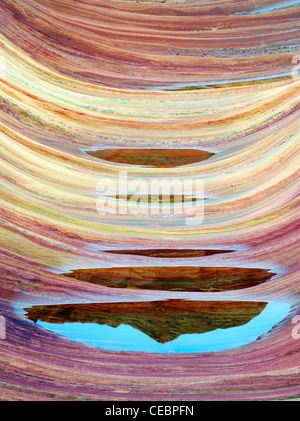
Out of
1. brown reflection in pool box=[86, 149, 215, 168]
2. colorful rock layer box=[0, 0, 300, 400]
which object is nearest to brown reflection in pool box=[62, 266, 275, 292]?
colorful rock layer box=[0, 0, 300, 400]

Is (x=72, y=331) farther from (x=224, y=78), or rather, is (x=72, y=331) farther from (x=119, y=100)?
(x=224, y=78)

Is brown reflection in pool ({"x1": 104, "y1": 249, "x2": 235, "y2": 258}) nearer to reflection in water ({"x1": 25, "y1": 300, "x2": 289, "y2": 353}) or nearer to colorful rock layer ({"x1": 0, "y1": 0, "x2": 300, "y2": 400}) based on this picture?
colorful rock layer ({"x1": 0, "y1": 0, "x2": 300, "y2": 400})

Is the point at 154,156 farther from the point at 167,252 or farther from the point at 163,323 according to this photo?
the point at 163,323

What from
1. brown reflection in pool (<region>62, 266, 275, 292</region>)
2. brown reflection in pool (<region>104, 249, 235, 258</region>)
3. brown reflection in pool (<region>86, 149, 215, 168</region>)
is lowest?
brown reflection in pool (<region>62, 266, 275, 292</region>)

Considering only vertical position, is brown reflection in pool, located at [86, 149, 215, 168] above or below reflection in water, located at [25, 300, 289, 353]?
above

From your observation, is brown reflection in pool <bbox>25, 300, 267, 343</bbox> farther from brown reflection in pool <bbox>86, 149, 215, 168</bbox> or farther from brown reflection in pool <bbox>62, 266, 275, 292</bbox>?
brown reflection in pool <bbox>86, 149, 215, 168</bbox>

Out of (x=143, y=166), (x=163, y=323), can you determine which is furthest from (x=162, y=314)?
(x=143, y=166)
